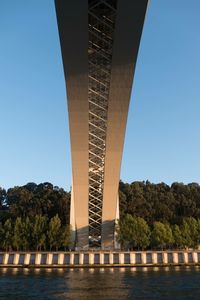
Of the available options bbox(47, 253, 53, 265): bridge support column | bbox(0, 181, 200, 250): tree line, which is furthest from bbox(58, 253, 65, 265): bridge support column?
bbox(0, 181, 200, 250): tree line

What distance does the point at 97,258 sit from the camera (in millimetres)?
53375

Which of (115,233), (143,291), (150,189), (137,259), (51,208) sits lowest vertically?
(143,291)

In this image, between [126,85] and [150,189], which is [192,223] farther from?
[126,85]

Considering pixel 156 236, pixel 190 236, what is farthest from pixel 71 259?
pixel 190 236

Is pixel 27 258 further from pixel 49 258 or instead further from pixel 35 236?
pixel 35 236

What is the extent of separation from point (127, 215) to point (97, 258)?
36.9ft

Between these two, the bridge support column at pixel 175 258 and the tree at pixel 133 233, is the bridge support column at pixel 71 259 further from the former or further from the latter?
the bridge support column at pixel 175 258

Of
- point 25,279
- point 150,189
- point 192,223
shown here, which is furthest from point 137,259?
point 150,189

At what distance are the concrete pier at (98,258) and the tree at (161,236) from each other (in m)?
5.85

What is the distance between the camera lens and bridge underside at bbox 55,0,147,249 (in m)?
25.6

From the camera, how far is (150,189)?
94125mm

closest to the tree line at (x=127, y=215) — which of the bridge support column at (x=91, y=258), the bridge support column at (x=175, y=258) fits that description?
the bridge support column at (x=175, y=258)

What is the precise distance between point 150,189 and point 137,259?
137 ft

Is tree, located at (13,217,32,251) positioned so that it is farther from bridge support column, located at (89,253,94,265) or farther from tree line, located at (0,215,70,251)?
bridge support column, located at (89,253,94,265)
